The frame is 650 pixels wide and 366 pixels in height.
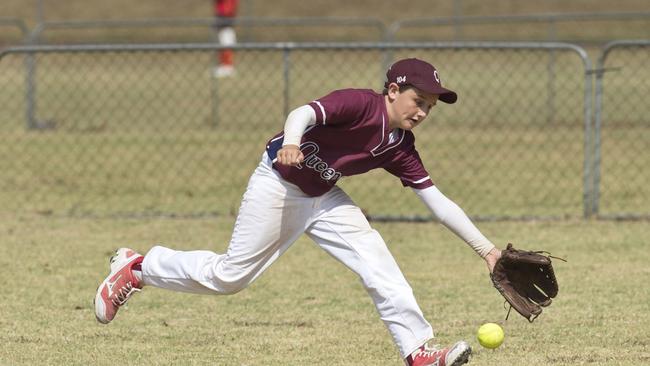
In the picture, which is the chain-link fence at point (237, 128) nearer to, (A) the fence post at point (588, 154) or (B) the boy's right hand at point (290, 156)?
(A) the fence post at point (588, 154)

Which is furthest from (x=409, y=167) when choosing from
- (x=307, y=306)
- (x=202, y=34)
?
(x=202, y=34)

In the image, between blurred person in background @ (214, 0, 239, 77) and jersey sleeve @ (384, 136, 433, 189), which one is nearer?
jersey sleeve @ (384, 136, 433, 189)

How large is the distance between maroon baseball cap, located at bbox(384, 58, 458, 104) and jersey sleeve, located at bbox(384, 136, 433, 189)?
31cm

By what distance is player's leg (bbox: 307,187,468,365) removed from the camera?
4.96 metres

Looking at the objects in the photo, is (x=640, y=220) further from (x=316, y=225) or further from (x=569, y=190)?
(x=316, y=225)

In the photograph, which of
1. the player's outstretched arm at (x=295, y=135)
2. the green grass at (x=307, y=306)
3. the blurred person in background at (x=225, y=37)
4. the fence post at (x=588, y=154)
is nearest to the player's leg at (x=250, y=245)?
the green grass at (x=307, y=306)

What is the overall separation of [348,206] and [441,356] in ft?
2.60

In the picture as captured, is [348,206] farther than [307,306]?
No

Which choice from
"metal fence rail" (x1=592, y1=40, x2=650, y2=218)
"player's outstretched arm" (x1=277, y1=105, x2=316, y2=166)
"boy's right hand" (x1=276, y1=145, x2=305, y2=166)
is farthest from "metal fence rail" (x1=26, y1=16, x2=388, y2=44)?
"boy's right hand" (x1=276, y1=145, x2=305, y2=166)

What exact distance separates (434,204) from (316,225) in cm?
53

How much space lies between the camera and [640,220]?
912 centimetres

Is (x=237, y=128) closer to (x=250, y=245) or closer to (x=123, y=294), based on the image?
(x=123, y=294)

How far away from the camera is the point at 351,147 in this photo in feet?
16.6

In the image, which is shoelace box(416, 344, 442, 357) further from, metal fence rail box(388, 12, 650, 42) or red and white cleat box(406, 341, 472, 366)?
metal fence rail box(388, 12, 650, 42)
